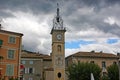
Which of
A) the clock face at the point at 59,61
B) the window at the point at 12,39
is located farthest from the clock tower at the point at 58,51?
the window at the point at 12,39

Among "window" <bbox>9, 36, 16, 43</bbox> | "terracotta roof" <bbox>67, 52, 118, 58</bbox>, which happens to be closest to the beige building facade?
"terracotta roof" <bbox>67, 52, 118, 58</bbox>

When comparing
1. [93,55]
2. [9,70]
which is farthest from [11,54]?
[93,55]

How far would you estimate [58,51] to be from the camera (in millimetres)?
66625

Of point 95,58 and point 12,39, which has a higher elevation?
point 12,39

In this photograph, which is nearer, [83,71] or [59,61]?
[83,71]

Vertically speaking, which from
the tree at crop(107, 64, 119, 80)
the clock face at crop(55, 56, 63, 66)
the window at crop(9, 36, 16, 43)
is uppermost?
the window at crop(9, 36, 16, 43)

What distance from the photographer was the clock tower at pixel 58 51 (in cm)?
6506

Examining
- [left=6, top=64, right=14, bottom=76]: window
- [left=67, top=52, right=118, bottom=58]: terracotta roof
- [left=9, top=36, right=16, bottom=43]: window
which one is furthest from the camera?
[left=67, top=52, right=118, bottom=58]: terracotta roof

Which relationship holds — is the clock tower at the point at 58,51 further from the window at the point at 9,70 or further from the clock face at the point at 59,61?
the window at the point at 9,70

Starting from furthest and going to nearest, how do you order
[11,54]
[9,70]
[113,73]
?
1. [113,73]
2. [11,54]
3. [9,70]

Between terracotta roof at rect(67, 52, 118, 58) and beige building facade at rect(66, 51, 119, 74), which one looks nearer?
beige building facade at rect(66, 51, 119, 74)

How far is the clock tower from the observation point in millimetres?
65062

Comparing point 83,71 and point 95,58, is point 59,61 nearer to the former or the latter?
point 83,71

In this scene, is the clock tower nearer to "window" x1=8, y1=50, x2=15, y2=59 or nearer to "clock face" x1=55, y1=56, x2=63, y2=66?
"clock face" x1=55, y1=56, x2=63, y2=66
